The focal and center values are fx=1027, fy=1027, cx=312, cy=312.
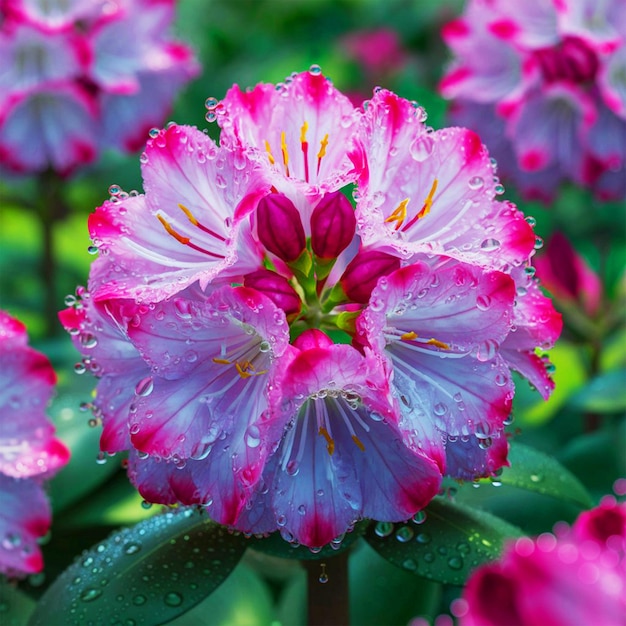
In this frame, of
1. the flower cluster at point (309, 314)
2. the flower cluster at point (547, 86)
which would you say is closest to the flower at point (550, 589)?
the flower cluster at point (309, 314)

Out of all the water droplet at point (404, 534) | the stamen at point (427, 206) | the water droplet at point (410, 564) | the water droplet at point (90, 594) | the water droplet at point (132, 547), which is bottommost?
the water droplet at point (410, 564)

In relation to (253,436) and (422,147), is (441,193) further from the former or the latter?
(253,436)

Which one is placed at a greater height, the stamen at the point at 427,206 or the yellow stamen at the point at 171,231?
the yellow stamen at the point at 171,231

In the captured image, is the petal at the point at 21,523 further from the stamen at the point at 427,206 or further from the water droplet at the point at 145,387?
the stamen at the point at 427,206

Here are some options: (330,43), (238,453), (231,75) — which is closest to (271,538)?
(238,453)

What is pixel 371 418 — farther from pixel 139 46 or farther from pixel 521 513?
pixel 139 46

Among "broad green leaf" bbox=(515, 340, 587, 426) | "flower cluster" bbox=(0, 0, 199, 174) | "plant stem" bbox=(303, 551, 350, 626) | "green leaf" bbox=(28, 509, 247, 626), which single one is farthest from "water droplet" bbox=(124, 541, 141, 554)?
"flower cluster" bbox=(0, 0, 199, 174)

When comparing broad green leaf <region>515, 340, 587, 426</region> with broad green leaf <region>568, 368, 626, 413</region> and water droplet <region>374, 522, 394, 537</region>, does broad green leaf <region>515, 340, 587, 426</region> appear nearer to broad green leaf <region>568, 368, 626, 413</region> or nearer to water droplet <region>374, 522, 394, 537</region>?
broad green leaf <region>568, 368, 626, 413</region>

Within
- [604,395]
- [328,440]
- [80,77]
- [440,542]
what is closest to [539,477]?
[440,542]
